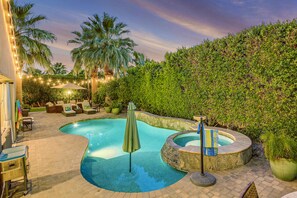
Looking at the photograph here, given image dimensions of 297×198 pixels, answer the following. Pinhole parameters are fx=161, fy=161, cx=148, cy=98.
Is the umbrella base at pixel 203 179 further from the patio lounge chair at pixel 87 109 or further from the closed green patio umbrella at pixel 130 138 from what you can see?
the patio lounge chair at pixel 87 109

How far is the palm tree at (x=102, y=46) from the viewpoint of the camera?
18062 mm

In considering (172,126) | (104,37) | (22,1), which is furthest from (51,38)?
(172,126)

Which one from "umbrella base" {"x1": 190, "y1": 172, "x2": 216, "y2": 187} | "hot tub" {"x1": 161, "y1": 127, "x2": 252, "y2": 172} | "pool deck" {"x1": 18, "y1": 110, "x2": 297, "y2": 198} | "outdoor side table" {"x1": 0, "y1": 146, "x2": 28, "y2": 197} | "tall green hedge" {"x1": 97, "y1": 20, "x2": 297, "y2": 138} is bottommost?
"pool deck" {"x1": 18, "y1": 110, "x2": 297, "y2": 198}

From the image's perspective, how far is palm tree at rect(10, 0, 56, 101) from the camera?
14750 millimetres

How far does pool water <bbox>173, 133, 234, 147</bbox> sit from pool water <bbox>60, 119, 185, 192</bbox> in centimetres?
112

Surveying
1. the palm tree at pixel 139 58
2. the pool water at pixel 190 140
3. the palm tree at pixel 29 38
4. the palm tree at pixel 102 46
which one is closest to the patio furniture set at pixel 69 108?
the palm tree at pixel 29 38

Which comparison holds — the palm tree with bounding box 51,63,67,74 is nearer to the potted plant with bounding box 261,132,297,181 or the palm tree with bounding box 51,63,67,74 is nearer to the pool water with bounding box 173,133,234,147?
the pool water with bounding box 173,133,234,147

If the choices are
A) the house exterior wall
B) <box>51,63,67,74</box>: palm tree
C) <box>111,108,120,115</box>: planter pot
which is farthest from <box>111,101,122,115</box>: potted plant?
<box>51,63,67,74</box>: palm tree

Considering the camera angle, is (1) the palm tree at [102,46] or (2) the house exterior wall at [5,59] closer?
Answer: (2) the house exterior wall at [5,59]

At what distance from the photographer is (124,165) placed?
249 inches

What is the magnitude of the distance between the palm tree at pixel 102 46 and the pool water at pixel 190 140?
13.1 metres

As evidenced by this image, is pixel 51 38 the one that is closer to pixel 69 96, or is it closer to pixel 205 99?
pixel 69 96

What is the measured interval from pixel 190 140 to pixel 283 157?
3.61 meters

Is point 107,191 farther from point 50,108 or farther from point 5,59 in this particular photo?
point 50,108
